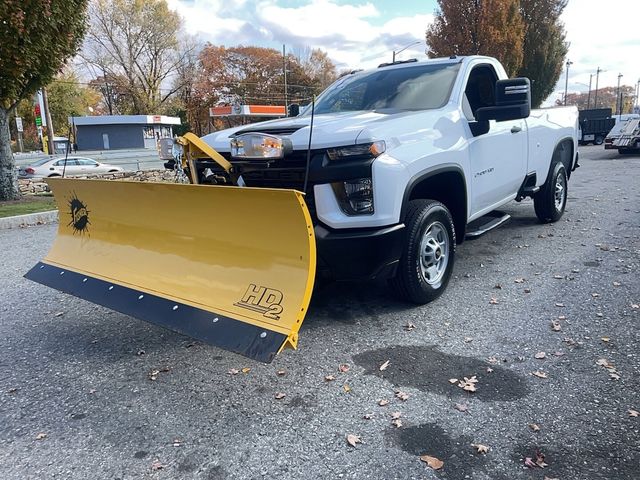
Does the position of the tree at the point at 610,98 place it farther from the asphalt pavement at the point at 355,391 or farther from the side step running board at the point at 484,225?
the asphalt pavement at the point at 355,391

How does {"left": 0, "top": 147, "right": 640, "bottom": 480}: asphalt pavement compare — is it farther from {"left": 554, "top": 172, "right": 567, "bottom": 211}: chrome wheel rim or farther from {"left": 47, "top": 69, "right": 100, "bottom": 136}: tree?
{"left": 47, "top": 69, "right": 100, "bottom": 136}: tree

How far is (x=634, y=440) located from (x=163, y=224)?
3280 millimetres

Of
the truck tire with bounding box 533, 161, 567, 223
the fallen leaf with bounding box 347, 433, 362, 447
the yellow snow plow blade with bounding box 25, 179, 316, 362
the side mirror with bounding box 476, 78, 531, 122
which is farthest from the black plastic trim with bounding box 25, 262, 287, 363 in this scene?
the truck tire with bounding box 533, 161, 567, 223

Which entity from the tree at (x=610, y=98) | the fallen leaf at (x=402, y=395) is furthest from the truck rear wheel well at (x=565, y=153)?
the tree at (x=610, y=98)

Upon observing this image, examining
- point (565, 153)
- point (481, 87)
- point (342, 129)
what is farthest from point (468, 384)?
point (565, 153)

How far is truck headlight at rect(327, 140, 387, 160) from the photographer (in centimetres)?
357

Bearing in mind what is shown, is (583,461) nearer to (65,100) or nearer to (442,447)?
(442,447)

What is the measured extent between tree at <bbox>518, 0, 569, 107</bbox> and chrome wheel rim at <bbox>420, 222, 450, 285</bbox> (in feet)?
85.2

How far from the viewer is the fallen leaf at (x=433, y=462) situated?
2490mm

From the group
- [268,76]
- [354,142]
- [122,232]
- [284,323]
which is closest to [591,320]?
[354,142]

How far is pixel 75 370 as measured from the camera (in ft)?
11.9

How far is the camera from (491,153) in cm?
516

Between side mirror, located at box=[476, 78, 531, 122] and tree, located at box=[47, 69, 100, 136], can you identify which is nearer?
side mirror, located at box=[476, 78, 531, 122]

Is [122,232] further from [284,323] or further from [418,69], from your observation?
[418,69]
